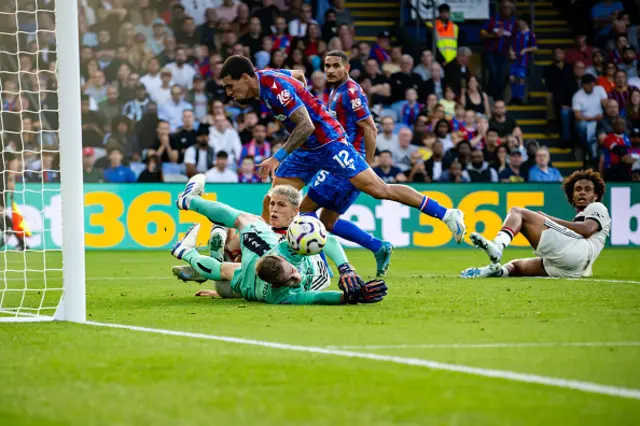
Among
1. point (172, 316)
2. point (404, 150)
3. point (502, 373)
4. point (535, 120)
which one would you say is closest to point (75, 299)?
point (172, 316)

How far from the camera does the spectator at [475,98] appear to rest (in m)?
20.7

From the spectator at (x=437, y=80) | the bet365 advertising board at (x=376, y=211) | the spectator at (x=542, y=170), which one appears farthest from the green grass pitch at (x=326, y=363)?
the spectator at (x=437, y=80)

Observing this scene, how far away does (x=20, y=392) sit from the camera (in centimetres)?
430

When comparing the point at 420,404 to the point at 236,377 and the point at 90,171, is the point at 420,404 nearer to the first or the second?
the point at 236,377

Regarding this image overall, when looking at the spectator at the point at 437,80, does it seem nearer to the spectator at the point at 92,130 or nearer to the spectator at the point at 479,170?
the spectator at the point at 479,170

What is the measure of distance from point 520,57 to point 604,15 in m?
2.47

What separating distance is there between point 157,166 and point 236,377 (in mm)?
13930

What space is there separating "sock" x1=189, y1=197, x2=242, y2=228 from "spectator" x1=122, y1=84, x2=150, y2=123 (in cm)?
1135

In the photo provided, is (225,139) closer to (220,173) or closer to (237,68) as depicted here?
(220,173)

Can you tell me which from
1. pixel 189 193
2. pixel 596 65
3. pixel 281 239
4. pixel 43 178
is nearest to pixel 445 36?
pixel 596 65

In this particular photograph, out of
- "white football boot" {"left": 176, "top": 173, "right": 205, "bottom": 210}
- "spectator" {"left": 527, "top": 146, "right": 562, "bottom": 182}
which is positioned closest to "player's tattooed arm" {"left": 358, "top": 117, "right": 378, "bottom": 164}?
"white football boot" {"left": 176, "top": 173, "right": 205, "bottom": 210}

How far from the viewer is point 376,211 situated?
58.2 feet

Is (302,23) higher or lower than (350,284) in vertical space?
higher

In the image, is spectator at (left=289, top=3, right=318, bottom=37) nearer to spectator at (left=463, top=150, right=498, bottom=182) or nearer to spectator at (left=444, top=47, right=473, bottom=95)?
spectator at (left=444, top=47, right=473, bottom=95)
